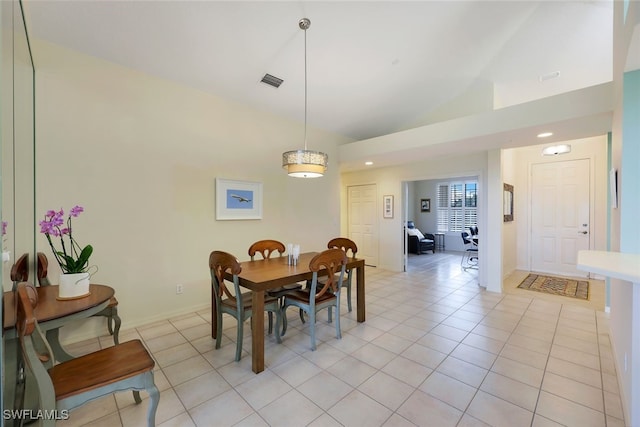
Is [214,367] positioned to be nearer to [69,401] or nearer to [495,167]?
[69,401]

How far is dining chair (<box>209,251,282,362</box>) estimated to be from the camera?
2301 mm

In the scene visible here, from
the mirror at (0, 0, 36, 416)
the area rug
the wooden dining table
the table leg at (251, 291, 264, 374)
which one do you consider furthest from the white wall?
the mirror at (0, 0, 36, 416)

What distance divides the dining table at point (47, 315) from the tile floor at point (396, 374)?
507mm

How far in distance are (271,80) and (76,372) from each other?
134 inches

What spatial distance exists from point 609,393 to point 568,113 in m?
2.58

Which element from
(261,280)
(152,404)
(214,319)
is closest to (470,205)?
(261,280)

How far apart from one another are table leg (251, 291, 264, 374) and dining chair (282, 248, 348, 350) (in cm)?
49

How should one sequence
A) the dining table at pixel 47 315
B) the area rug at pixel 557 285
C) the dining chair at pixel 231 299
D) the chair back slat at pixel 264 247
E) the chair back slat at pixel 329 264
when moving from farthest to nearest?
1. the area rug at pixel 557 285
2. the chair back slat at pixel 264 247
3. the chair back slat at pixel 329 264
4. the dining chair at pixel 231 299
5. the dining table at pixel 47 315


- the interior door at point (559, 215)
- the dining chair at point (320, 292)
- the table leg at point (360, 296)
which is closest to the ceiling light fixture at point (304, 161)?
the dining chair at point (320, 292)

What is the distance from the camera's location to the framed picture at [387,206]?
5.88 m

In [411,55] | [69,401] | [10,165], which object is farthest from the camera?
[411,55]

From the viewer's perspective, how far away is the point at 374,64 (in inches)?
141

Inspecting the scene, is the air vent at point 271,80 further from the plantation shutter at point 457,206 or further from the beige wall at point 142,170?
the plantation shutter at point 457,206

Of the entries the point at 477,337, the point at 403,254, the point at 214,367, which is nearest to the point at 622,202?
the point at 477,337
